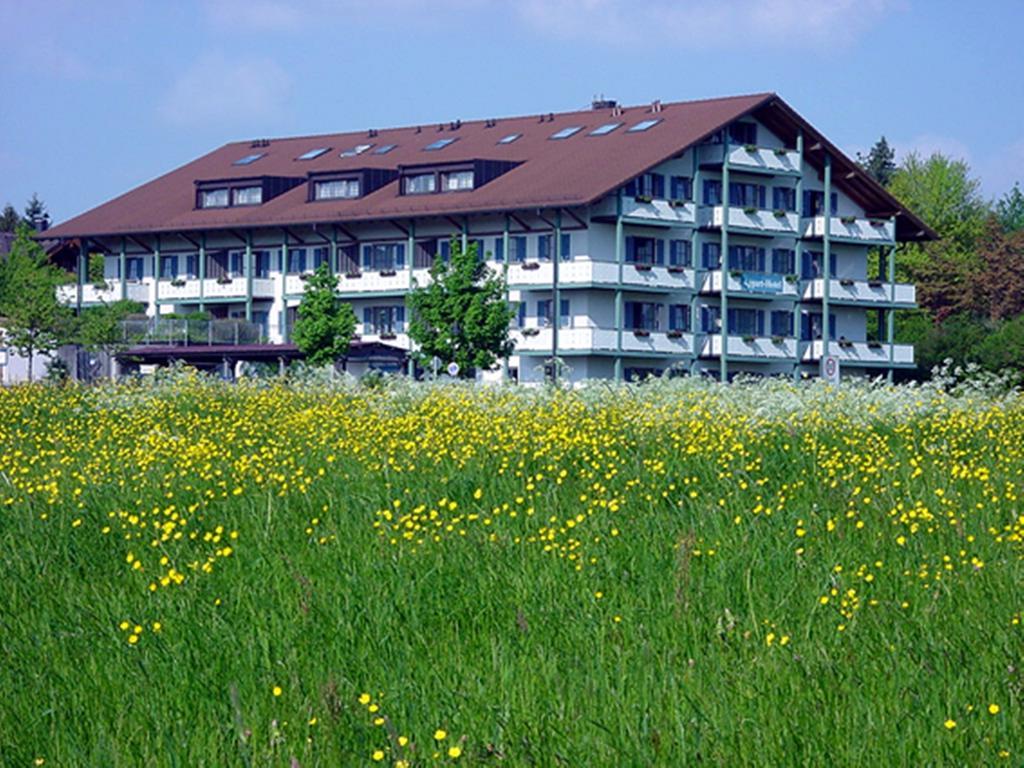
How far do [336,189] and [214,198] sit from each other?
6.27 metres

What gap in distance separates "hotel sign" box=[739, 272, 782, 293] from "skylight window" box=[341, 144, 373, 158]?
17001 mm

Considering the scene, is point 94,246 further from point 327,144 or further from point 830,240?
point 830,240

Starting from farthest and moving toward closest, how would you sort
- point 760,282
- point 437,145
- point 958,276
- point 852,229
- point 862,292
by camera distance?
point 958,276 < point 862,292 < point 852,229 < point 437,145 < point 760,282

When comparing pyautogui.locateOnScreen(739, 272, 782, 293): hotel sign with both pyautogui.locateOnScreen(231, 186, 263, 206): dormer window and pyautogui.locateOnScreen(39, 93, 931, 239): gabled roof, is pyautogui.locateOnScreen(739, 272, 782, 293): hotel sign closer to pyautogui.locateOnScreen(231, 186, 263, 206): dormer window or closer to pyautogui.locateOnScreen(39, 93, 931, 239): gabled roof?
pyautogui.locateOnScreen(39, 93, 931, 239): gabled roof

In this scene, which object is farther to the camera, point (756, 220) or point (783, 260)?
point (783, 260)

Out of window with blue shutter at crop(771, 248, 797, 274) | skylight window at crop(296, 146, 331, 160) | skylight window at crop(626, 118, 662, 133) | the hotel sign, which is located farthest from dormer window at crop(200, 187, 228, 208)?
window with blue shutter at crop(771, 248, 797, 274)

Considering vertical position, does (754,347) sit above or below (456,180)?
below

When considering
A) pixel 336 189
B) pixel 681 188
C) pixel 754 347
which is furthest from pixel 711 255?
pixel 336 189

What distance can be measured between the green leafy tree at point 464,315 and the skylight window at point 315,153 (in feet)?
57.9

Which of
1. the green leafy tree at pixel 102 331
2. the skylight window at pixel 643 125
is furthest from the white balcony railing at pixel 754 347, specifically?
the green leafy tree at pixel 102 331

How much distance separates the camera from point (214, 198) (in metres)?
71.1

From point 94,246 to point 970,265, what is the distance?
42665 millimetres

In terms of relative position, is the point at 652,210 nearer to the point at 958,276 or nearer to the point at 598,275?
the point at 598,275

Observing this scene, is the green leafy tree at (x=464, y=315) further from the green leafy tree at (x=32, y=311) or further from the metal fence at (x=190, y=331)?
the green leafy tree at (x=32, y=311)
